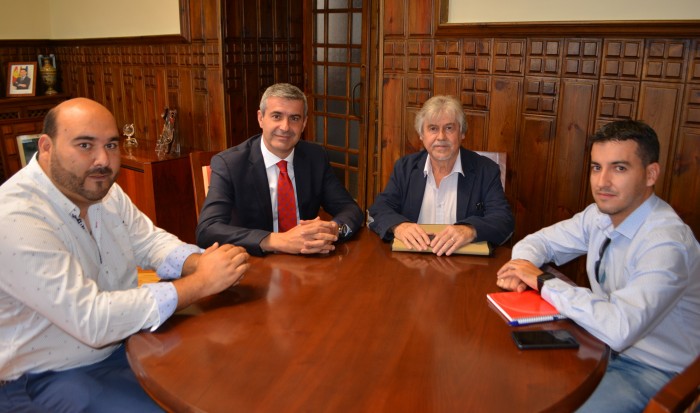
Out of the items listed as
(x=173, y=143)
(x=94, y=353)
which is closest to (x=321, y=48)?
(x=173, y=143)

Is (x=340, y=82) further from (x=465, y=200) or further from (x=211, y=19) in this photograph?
(x=465, y=200)

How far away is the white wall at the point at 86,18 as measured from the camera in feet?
14.8

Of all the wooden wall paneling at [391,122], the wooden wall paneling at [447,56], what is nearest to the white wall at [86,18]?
the wooden wall paneling at [391,122]

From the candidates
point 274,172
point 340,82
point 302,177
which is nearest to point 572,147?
point 302,177

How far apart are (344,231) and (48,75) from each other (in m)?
4.73

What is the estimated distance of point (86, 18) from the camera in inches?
204

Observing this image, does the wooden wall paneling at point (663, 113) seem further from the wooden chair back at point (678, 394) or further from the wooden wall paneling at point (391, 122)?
the wooden chair back at point (678, 394)

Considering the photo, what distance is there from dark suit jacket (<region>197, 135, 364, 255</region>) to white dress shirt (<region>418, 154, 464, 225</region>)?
304mm

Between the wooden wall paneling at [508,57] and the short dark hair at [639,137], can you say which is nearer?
the short dark hair at [639,137]

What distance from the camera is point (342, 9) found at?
422 cm

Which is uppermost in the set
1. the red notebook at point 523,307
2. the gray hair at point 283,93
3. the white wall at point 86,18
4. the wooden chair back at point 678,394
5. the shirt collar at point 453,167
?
the white wall at point 86,18

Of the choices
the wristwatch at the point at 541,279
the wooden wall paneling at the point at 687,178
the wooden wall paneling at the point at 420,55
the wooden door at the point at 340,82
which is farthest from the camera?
the wooden door at the point at 340,82

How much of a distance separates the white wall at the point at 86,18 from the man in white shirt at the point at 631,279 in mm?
3760

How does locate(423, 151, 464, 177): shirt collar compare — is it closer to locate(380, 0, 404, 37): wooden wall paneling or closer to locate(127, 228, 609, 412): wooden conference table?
locate(127, 228, 609, 412): wooden conference table
